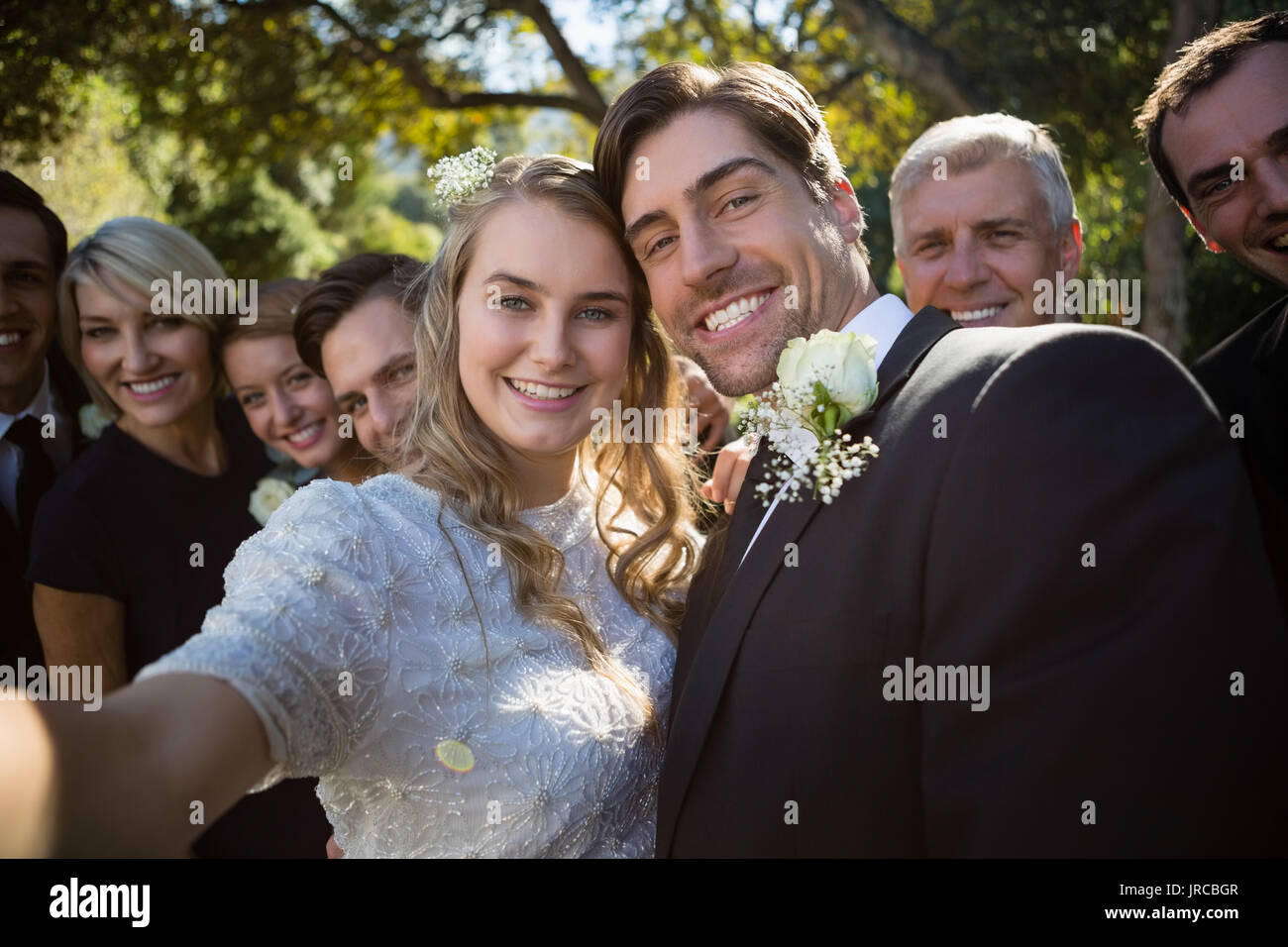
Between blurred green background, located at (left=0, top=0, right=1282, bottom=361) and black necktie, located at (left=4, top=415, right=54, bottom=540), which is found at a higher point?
blurred green background, located at (left=0, top=0, right=1282, bottom=361)

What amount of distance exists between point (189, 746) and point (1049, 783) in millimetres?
1428

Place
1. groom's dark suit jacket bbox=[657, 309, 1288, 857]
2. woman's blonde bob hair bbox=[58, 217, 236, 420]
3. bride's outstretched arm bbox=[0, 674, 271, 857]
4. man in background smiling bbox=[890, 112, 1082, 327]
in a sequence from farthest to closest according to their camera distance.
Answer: woman's blonde bob hair bbox=[58, 217, 236, 420] < man in background smiling bbox=[890, 112, 1082, 327] < groom's dark suit jacket bbox=[657, 309, 1288, 857] < bride's outstretched arm bbox=[0, 674, 271, 857]

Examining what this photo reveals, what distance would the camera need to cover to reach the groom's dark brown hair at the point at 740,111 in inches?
105

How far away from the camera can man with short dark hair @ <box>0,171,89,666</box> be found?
159 inches

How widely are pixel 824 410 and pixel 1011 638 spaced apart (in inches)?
26.3

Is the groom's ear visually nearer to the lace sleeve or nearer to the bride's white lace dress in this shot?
the bride's white lace dress

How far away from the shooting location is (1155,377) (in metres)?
1.76

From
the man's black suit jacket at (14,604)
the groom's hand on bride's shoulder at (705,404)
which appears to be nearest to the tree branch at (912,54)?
the groom's hand on bride's shoulder at (705,404)

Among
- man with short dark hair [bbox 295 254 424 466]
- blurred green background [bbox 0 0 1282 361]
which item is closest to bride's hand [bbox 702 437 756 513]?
man with short dark hair [bbox 295 254 424 466]

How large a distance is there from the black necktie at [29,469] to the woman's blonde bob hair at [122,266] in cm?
30

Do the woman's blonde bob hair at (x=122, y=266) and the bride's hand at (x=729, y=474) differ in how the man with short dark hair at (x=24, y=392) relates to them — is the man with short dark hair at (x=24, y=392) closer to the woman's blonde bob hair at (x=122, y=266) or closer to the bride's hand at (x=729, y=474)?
the woman's blonde bob hair at (x=122, y=266)

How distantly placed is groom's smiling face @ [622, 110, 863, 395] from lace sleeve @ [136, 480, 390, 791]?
40.4 inches
